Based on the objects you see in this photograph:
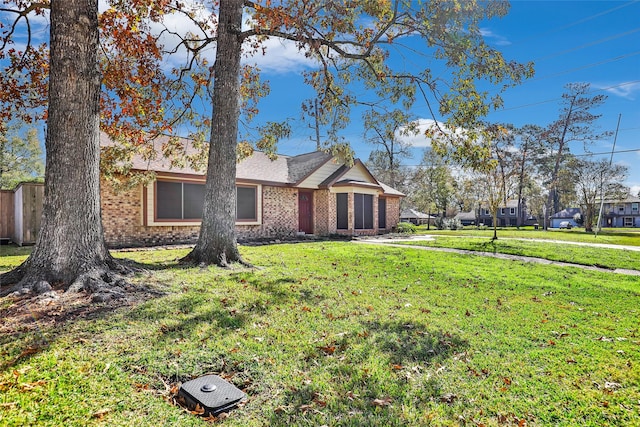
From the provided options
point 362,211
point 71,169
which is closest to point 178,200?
point 71,169

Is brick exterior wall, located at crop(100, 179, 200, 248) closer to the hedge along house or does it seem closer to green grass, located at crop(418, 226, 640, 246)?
the hedge along house

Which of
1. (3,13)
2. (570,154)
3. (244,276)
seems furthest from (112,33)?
(570,154)

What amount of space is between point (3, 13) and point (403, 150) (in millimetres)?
32111

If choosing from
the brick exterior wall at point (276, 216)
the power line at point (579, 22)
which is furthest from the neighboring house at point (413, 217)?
the brick exterior wall at point (276, 216)

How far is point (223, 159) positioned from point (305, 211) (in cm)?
1050

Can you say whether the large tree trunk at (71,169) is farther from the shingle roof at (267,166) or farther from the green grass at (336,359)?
the shingle roof at (267,166)

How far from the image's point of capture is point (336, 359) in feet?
10.4

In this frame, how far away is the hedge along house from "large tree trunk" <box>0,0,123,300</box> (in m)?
6.79

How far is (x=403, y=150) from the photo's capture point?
3528 cm

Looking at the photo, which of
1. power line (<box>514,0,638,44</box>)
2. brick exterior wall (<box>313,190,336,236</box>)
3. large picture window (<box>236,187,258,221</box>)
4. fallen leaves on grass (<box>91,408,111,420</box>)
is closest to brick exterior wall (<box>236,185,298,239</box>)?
large picture window (<box>236,187,258,221</box>)

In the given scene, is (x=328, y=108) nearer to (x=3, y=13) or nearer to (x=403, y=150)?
(x=3, y=13)

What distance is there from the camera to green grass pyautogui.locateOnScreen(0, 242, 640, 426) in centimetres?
234

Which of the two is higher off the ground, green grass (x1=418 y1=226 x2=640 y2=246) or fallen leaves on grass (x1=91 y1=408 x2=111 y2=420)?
fallen leaves on grass (x1=91 y1=408 x2=111 y2=420)

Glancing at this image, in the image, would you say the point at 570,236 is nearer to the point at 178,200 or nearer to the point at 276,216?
the point at 276,216
